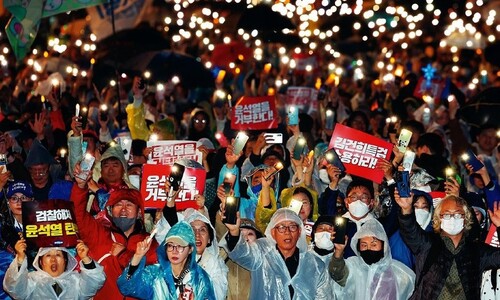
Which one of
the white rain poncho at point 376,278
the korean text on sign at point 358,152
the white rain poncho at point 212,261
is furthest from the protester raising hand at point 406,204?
the korean text on sign at point 358,152

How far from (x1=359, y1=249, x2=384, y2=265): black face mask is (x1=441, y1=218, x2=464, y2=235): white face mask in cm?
47

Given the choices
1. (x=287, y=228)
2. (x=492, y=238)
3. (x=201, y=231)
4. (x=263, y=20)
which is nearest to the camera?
(x=201, y=231)

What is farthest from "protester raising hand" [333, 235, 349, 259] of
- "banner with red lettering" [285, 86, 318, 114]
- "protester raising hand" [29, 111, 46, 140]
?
"banner with red lettering" [285, 86, 318, 114]

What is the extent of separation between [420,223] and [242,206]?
142cm

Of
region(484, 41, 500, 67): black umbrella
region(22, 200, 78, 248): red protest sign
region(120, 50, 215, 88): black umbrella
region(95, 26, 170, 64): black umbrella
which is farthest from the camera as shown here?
region(484, 41, 500, 67): black umbrella

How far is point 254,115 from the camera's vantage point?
524 inches

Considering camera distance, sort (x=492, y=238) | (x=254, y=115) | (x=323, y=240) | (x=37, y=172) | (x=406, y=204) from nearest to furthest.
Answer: (x=406, y=204) → (x=323, y=240) → (x=492, y=238) → (x=37, y=172) → (x=254, y=115)

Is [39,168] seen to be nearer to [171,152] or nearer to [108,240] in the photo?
[171,152]

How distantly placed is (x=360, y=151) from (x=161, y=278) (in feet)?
9.90

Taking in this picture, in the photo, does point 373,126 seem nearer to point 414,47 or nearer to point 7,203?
point 7,203

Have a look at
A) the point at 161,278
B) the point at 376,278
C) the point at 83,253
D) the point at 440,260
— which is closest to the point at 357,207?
the point at 376,278

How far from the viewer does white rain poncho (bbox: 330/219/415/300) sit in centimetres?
930

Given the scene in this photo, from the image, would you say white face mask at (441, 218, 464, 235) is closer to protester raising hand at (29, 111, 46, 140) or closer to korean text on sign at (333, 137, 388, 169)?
korean text on sign at (333, 137, 388, 169)

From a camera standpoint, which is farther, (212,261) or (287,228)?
(287,228)
